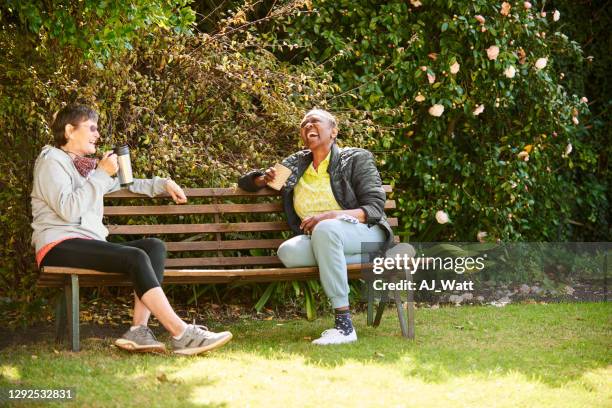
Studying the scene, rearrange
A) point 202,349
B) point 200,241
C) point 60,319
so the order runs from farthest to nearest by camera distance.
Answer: point 200,241 → point 60,319 → point 202,349

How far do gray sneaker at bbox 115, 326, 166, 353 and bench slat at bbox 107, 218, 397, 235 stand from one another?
86cm

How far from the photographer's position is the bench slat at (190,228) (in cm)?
511

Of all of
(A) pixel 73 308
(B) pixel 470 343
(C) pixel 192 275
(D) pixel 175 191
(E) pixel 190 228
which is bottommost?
(B) pixel 470 343

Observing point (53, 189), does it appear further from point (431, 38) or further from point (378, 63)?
point (431, 38)

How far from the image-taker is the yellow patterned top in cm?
521

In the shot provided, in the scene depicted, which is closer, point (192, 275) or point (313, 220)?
point (192, 275)

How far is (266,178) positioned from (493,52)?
7.59 ft

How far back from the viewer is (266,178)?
533cm

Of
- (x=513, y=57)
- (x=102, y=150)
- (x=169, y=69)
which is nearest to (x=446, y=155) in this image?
(x=513, y=57)

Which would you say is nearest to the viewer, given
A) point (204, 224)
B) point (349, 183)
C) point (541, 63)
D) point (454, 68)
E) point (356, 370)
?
point (356, 370)

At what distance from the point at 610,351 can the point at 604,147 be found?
4.31 meters

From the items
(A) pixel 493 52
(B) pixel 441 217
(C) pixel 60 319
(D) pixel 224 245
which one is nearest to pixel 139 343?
(C) pixel 60 319

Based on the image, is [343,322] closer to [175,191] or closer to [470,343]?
[470,343]

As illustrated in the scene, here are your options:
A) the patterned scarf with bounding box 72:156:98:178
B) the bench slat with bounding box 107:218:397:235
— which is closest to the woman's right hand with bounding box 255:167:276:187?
the bench slat with bounding box 107:218:397:235
